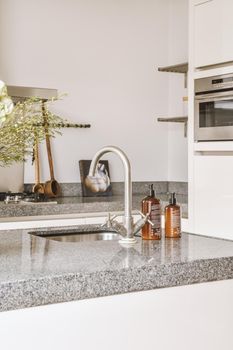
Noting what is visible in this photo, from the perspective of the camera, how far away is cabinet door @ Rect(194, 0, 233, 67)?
3639mm

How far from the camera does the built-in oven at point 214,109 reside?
12.1 ft

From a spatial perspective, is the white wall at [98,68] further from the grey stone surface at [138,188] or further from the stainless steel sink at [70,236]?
the stainless steel sink at [70,236]

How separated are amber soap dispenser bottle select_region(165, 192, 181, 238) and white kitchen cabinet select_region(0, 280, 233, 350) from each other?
393 millimetres

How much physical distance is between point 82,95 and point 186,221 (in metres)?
1.21

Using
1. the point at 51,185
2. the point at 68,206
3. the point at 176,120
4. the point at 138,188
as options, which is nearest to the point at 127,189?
the point at 68,206

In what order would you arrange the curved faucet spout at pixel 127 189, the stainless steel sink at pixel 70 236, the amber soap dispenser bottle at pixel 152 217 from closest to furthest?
the curved faucet spout at pixel 127 189 < the amber soap dispenser bottle at pixel 152 217 < the stainless steel sink at pixel 70 236

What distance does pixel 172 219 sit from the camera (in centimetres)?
227

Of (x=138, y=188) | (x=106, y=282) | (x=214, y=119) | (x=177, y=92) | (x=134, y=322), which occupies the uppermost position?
(x=177, y=92)

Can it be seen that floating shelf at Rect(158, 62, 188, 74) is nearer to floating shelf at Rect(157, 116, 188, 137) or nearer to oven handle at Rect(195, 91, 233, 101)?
floating shelf at Rect(157, 116, 188, 137)

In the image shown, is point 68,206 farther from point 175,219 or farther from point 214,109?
point 175,219

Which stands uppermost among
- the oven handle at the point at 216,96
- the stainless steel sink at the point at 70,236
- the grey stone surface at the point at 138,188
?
the oven handle at the point at 216,96

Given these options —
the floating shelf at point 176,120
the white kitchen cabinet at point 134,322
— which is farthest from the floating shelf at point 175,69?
the white kitchen cabinet at point 134,322

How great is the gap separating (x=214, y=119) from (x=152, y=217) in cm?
172

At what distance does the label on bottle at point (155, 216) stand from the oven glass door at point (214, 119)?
1.54 metres
